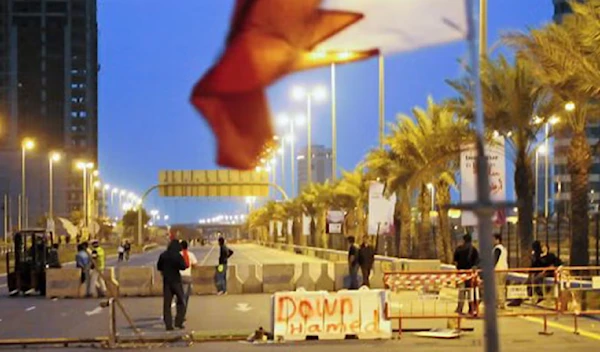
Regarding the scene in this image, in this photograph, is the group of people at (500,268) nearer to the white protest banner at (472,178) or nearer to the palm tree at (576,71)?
the white protest banner at (472,178)

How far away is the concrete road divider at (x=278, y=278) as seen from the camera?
33156 mm

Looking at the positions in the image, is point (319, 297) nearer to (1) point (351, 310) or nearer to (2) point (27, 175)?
(1) point (351, 310)

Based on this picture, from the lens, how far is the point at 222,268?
3158 cm

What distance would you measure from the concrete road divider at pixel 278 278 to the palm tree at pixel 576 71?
29.2 ft

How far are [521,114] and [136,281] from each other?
1307 centimetres

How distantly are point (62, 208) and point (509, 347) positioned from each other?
146222 millimetres

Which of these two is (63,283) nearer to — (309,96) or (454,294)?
(454,294)

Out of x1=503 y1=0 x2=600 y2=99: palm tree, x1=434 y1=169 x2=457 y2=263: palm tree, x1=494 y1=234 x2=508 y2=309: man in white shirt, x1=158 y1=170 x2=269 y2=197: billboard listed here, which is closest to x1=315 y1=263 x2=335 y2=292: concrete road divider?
x1=434 y1=169 x2=457 y2=263: palm tree

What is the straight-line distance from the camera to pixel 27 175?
143 metres

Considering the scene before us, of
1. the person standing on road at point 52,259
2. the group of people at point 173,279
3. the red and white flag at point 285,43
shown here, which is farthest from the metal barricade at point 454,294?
the person standing on road at point 52,259

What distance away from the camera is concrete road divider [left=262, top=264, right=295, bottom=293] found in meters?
33.2

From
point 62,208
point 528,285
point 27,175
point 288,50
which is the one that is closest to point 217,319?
point 528,285

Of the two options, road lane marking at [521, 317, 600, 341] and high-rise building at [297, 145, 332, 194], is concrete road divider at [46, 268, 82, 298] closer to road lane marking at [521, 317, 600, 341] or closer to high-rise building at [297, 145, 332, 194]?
road lane marking at [521, 317, 600, 341]

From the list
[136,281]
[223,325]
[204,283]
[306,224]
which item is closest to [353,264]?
[204,283]
